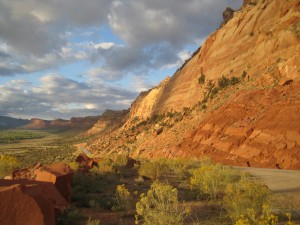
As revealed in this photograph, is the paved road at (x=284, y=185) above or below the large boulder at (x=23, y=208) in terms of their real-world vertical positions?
below

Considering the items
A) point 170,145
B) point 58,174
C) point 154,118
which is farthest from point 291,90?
point 154,118

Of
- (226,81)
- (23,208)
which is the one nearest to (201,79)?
(226,81)

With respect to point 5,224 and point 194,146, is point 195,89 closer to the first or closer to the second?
point 194,146

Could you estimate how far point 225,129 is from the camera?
2539cm

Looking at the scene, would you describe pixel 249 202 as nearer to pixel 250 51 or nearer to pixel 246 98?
pixel 246 98

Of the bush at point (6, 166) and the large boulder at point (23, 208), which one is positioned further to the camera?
the bush at point (6, 166)

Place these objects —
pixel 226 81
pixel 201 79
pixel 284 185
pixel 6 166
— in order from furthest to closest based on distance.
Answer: pixel 201 79 → pixel 226 81 → pixel 6 166 → pixel 284 185

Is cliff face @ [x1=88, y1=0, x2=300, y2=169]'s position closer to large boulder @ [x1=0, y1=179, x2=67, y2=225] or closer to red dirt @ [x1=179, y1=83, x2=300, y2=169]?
red dirt @ [x1=179, y1=83, x2=300, y2=169]

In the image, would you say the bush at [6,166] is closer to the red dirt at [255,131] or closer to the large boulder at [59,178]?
the large boulder at [59,178]

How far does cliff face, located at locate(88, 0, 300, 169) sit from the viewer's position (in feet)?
69.7

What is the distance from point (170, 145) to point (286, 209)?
22739 millimetres

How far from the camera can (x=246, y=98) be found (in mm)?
26000

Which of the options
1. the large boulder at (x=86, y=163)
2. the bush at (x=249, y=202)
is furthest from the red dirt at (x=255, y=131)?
the bush at (x=249, y=202)

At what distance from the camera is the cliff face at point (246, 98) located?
21250 millimetres
